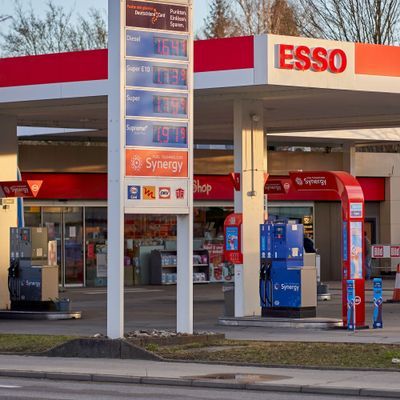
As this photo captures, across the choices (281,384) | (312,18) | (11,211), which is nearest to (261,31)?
(312,18)

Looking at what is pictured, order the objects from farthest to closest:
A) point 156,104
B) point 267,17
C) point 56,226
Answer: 1. point 267,17
2. point 56,226
3. point 156,104

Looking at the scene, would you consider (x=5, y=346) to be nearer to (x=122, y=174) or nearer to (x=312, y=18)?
(x=122, y=174)

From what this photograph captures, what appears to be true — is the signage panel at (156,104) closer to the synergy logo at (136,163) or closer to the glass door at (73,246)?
the synergy logo at (136,163)

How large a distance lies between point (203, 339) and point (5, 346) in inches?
138

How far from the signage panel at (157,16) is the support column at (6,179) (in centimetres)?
985

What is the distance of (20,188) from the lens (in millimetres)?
27484

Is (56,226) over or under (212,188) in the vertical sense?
under

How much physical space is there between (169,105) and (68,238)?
1987cm

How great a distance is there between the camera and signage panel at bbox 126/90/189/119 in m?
20.0

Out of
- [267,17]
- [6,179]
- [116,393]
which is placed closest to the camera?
[116,393]

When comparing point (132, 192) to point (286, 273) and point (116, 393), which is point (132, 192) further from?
point (286, 273)

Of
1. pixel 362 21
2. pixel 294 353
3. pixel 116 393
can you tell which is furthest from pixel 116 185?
pixel 362 21

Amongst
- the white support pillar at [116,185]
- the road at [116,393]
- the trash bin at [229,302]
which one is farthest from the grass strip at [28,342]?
the trash bin at [229,302]

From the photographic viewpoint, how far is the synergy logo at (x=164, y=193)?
20.2 m
